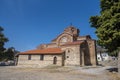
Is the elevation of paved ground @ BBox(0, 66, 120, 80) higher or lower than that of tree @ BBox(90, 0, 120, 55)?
lower

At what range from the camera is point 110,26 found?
1986 cm

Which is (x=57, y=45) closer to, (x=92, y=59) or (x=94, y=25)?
(x=92, y=59)

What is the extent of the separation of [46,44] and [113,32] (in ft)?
130

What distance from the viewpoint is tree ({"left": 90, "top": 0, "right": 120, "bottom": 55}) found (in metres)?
19.6

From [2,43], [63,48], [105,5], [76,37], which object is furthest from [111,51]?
[2,43]

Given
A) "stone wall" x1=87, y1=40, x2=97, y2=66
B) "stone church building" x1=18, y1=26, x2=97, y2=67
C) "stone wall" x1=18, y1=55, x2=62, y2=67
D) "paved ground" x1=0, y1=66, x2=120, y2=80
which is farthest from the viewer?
"stone wall" x1=87, y1=40, x2=97, y2=66

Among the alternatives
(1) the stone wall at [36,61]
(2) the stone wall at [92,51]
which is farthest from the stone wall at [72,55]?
(2) the stone wall at [92,51]

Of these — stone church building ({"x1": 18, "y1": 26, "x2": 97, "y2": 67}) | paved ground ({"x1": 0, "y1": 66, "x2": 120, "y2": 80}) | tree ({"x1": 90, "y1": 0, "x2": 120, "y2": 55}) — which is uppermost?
tree ({"x1": 90, "y1": 0, "x2": 120, "y2": 55})

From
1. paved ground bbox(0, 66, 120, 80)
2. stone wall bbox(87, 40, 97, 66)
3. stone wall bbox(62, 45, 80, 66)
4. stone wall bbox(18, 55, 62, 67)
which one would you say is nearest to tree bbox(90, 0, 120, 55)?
paved ground bbox(0, 66, 120, 80)

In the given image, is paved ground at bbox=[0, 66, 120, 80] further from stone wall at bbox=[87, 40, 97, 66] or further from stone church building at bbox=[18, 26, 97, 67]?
stone wall at bbox=[87, 40, 97, 66]

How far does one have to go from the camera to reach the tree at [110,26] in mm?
19602

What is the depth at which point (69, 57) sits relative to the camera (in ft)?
138

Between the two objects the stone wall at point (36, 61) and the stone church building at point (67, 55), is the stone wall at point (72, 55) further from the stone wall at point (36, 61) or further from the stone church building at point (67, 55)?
the stone wall at point (36, 61)

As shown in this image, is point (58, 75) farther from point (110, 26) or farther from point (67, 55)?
point (67, 55)
